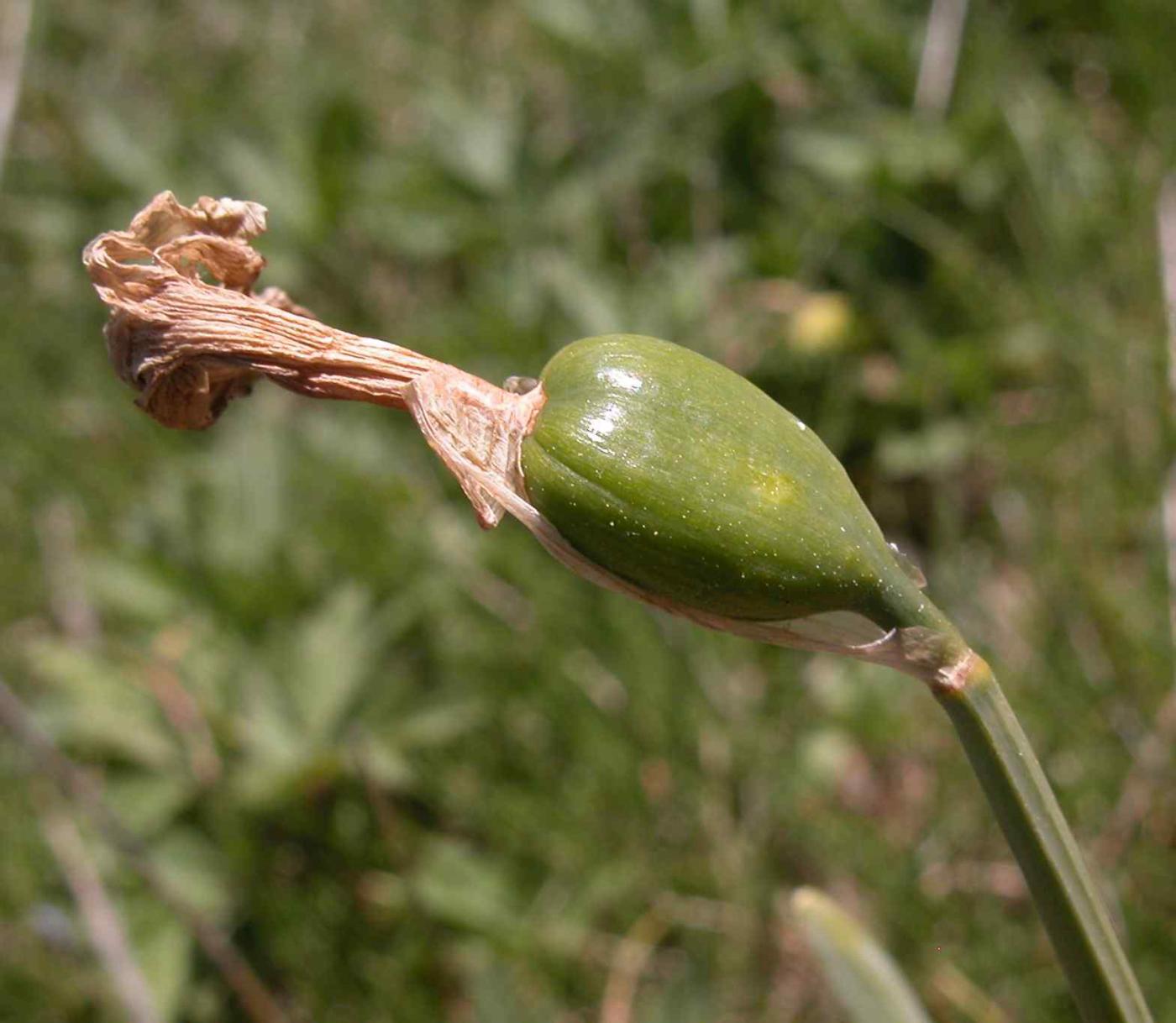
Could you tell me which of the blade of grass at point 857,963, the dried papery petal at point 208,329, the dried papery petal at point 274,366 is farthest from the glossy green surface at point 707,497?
the blade of grass at point 857,963

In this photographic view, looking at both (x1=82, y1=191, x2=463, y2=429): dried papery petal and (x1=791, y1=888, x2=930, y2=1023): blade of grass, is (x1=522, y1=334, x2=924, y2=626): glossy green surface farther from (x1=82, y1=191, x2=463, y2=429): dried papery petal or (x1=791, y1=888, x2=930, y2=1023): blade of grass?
(x1=791, y1=888, x2=930, y2=1023): blade of grass

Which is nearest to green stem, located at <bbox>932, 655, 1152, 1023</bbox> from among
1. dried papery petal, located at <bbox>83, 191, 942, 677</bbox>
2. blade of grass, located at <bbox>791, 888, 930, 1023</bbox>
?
dried papery petal, located at <bbox>83, 191, 942, 677</bbox>

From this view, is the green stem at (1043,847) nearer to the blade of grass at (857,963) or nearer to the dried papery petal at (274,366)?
the dried papery petal at (274,366)

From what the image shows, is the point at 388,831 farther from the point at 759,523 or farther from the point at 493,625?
the point at 759,523

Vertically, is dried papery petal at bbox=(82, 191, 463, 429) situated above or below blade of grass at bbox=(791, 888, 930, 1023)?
above

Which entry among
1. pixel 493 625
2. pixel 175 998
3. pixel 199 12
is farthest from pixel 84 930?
pixel 199 12

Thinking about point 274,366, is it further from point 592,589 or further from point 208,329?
point 592,589
